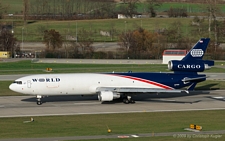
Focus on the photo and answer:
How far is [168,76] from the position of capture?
2403 inches

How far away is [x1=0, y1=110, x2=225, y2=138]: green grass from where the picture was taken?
42.1 metres

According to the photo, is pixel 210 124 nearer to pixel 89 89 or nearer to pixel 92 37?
pixel 89 89

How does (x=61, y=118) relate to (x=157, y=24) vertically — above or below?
below

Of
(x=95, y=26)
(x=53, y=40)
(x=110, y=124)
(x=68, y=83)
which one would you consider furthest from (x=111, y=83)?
(x=95, y=26)

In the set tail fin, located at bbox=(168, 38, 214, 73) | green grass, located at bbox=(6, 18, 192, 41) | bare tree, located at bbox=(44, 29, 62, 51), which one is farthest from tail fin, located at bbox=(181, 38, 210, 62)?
green grass, located at bbox=(6, 18, 192, 41)

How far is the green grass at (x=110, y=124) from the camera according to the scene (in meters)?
42.1

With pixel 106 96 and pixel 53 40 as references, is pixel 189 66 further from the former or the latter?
pixel 53 40

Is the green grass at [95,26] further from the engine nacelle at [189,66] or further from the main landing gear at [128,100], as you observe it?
the main landing gear at [128,100]

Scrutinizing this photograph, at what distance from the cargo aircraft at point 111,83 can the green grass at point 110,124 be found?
683 cm

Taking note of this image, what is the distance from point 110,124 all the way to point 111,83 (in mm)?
13616

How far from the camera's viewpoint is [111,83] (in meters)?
59.1

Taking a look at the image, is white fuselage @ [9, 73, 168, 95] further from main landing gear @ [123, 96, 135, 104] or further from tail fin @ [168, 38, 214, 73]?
tail fin @ [168, 38, 214, 73]

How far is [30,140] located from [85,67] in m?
61.6

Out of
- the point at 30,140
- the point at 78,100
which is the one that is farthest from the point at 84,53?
Answer: the point at 30,140
